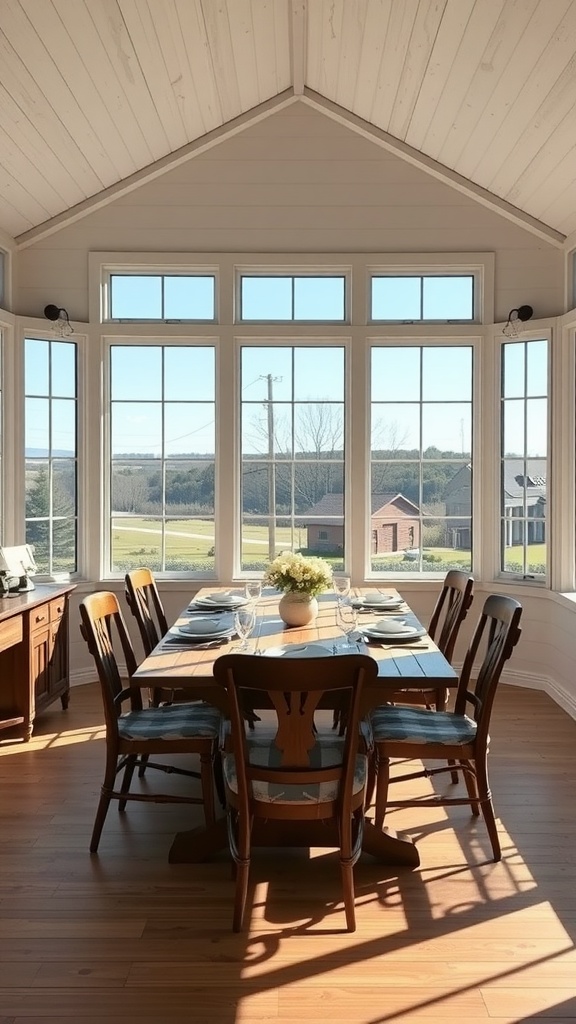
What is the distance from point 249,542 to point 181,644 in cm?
264

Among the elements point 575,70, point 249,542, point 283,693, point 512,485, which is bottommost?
point 283,693

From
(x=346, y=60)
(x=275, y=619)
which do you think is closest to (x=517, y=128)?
(x=346, y=60)

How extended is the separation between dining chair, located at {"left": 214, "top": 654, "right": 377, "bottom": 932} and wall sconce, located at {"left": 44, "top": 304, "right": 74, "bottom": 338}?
12.9ft

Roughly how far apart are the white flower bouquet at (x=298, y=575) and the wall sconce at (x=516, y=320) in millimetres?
2990

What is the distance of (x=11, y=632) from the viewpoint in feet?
14.4

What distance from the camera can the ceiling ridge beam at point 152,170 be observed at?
5.73 meters

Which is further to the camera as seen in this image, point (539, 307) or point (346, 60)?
point (539, 307)

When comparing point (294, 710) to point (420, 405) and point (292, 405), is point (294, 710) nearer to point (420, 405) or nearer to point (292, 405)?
point (292, 405)

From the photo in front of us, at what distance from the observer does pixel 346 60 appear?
503 cm

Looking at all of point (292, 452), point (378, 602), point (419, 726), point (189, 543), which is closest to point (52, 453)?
point (189, 543)

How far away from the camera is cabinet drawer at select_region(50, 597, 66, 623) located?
5008 millimetres

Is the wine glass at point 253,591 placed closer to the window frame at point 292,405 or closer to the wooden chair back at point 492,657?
the wooden chair back at point 492,657

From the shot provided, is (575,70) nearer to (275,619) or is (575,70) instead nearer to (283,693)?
(275,619)

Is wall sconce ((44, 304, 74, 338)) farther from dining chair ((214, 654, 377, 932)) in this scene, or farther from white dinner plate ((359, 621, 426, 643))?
dining chair ((214, 654, 377, 932))
